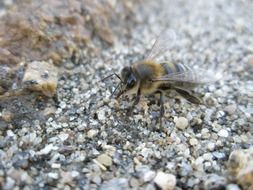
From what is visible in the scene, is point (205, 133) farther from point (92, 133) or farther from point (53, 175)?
point (53, 175)

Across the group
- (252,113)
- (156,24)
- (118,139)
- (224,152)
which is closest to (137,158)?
(118,139)

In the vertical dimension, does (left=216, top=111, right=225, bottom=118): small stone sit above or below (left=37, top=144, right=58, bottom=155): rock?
above

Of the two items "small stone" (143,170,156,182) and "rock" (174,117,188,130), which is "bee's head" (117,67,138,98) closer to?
"rock" (174,117,188,130)

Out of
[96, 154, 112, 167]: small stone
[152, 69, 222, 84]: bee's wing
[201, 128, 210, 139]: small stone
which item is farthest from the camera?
[152, 69, 222, 84]: bee's wing

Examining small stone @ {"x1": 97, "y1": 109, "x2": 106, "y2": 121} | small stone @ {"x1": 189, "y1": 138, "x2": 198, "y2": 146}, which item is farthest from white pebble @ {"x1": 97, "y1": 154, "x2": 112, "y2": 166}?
small stone @ {"x1": 189, "y1": 138, "x2": 198, "y2": 146}

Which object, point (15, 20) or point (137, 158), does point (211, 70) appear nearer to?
point (137, 158)

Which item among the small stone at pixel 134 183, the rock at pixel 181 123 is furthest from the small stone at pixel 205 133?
the small stone at pixel 134 183

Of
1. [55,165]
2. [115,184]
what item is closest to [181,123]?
[115,184]
